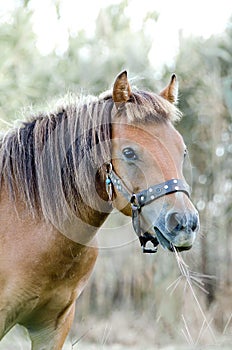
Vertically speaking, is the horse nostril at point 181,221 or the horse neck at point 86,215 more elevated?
the horse neck at point 86,215

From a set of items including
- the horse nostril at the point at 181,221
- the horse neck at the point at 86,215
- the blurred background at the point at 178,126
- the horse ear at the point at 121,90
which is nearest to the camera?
the horse nostril at the point at 181,221

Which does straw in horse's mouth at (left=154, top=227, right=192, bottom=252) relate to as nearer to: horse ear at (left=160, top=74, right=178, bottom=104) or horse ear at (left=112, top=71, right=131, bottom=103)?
horse ear at (left=112, top=71, right=131, bottom=103)

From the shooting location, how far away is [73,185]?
128 inches

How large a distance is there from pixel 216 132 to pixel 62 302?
5.56 meters

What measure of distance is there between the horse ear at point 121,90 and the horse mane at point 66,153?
4 centimetres

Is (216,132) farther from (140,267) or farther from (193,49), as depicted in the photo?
(140,267)

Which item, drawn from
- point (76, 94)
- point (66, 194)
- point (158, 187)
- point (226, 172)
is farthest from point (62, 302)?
point (226, 172)

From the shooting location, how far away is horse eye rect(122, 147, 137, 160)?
301cm

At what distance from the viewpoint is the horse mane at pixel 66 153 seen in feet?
10.3

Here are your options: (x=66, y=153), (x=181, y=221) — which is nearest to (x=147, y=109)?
(x=66, y=153)

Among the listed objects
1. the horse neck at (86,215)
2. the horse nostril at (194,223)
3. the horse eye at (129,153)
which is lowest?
the horse nostril at (194,223)

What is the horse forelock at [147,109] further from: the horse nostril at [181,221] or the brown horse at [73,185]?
the horse nostril at [181,221]

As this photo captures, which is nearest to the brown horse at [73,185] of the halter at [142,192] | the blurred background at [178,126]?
Answer: the halter at [142,192]

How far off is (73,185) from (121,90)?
556mm
